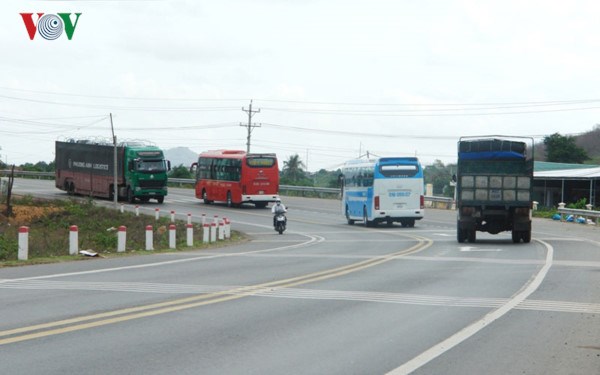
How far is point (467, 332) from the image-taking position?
11.3 m

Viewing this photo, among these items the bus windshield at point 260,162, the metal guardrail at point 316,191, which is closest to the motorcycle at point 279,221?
the bus windshield at point 260,162

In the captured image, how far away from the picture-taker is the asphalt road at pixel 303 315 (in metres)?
9.29

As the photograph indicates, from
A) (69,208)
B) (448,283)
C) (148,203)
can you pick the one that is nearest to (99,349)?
(448,283)

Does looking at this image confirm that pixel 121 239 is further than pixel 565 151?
No

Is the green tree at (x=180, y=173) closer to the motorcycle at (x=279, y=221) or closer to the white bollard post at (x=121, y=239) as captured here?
the motorcycle at (x=279, y=221)

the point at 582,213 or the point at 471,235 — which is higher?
the point at 582,213

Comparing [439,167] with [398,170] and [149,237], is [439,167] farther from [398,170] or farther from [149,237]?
[149,237]

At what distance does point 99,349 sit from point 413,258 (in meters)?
15.9

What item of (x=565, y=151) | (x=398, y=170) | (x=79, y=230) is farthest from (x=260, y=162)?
(x=565, y=151)

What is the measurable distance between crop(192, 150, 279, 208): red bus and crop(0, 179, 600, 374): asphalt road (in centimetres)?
3297

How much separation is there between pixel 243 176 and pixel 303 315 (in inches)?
1788

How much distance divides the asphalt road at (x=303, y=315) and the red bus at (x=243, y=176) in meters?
33.0

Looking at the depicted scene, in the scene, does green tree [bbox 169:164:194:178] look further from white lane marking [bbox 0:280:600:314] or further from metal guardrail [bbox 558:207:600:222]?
white lane marking [bbox 0:280:600:314]

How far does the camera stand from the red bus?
2279 inches
